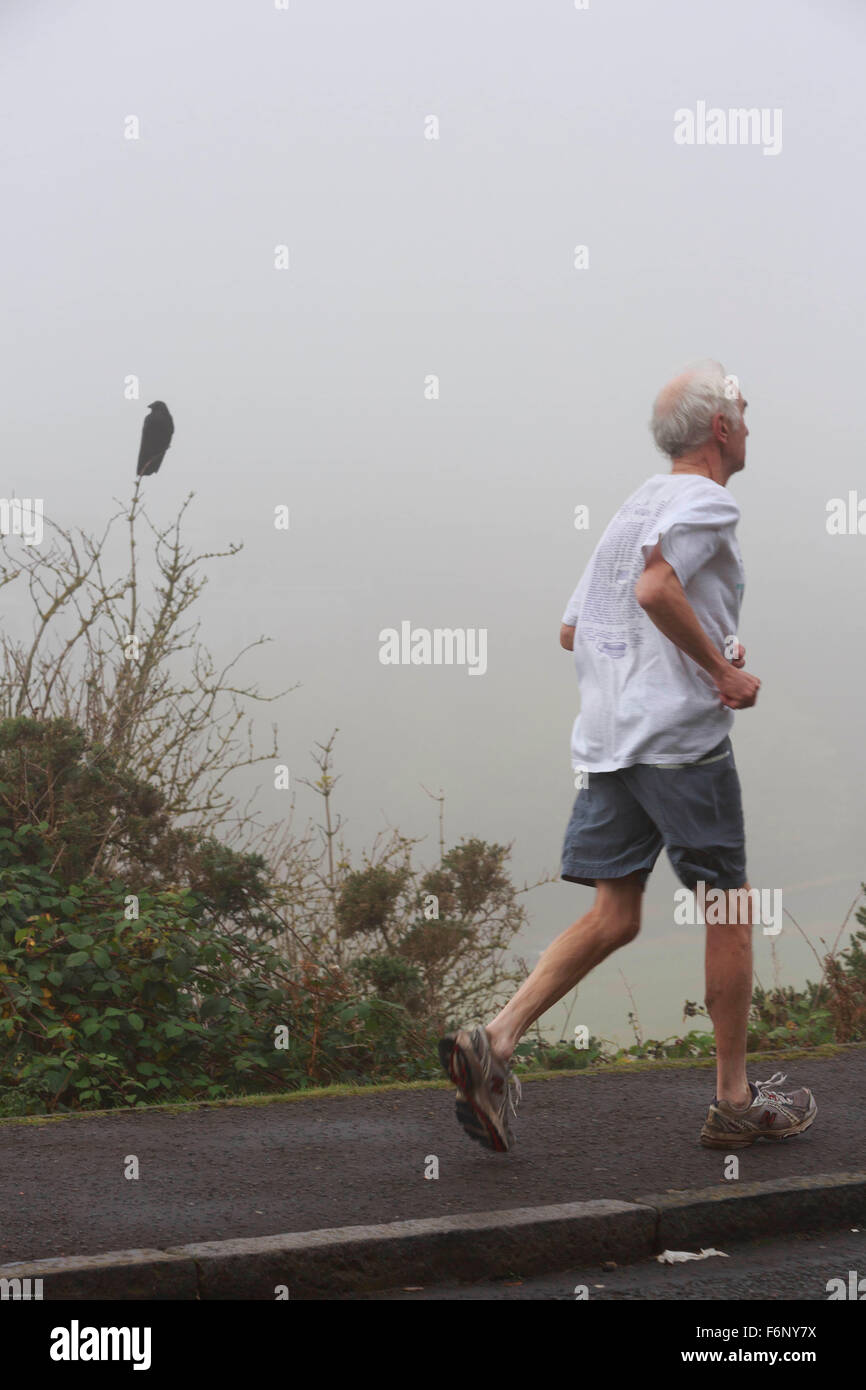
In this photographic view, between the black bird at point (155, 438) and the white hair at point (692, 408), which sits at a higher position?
the black bird at point (155, 438)

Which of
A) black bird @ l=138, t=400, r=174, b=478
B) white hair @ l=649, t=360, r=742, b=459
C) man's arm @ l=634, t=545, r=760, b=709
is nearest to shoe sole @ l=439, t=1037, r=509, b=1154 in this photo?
man's arm @ l=634, t=545, r=760, b=709

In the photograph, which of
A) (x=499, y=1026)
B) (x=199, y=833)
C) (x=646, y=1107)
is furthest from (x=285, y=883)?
(x=499, y=1026)

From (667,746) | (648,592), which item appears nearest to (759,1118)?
(667,746)

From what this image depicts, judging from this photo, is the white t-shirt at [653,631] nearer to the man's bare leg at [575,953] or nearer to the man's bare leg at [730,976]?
the man's bare leg at [575,953]

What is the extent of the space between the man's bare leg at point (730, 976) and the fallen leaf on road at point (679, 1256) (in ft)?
2.51

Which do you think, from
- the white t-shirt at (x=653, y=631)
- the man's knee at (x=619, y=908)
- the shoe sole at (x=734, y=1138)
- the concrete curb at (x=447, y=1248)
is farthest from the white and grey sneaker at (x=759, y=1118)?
the white t-shirt at (x=653, y=631)

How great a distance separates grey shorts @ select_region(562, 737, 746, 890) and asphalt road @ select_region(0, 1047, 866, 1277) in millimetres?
863

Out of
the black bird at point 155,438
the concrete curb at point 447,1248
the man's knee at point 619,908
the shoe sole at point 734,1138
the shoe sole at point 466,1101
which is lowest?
the concrete curb at point 447,1248

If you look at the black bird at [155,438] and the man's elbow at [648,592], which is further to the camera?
the black bird at [155,438]

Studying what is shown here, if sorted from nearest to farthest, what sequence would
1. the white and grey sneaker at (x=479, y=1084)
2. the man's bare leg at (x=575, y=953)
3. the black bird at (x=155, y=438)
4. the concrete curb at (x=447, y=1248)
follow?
the concrete curb at (x=447, y=1248) → the white and grey sneaker at (x=479, y=1084) → the man's bare leg at (x=575, y=953) → the black bird at (x=155, y=438)

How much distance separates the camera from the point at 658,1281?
3.52m

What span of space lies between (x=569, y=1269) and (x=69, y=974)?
324 centimetres

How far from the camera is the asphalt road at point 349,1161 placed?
3742mm

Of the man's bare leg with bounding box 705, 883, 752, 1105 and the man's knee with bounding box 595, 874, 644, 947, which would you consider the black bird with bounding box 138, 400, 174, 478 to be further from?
the man's bare leg with bounding box 705, 883, 752, 1105
